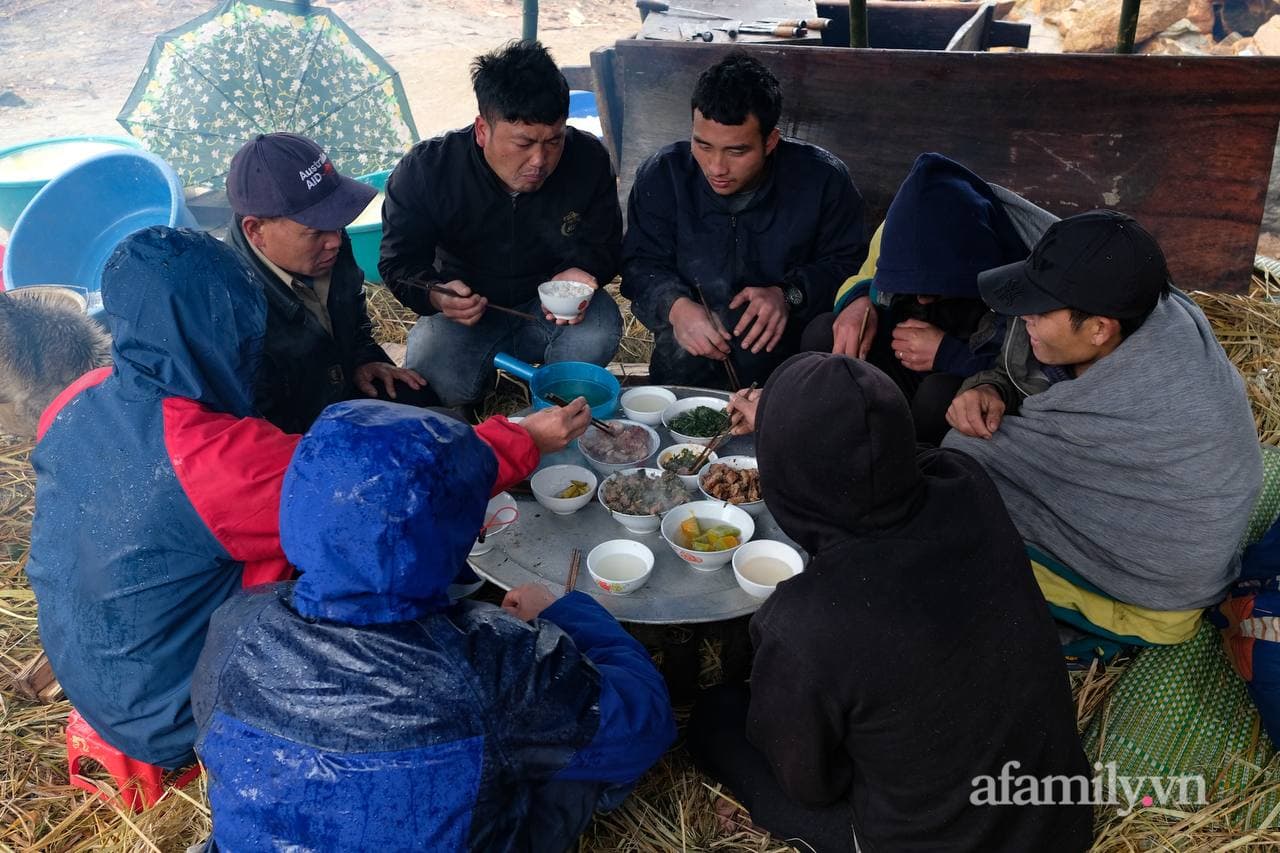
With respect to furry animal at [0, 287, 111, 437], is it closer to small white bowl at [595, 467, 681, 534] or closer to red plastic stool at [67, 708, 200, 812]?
red plastic stool at [67, 708, 200, 812]

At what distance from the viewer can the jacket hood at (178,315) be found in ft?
8.22

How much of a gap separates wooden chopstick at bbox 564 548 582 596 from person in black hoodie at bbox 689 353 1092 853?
91cm

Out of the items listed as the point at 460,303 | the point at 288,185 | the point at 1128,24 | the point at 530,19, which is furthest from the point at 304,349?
the point at 1128,24

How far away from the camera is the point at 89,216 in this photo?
6.05 m

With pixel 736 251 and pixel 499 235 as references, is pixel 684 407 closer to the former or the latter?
pixel 736 251

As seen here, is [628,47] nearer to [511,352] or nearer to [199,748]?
[511,352]

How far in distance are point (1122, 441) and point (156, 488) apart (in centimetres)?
315

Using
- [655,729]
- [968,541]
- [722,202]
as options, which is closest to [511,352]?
[722,202]

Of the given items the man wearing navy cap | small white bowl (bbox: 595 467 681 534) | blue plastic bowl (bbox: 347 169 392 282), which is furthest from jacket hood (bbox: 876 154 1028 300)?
blue plastic bowl (bbox: 347 169 392 282)

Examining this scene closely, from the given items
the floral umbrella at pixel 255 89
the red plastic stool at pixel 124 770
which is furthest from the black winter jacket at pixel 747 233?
the floral umbrella at pixel 255 89

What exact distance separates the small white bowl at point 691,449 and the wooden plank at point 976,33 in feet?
14.1

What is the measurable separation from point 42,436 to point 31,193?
4.59 metres

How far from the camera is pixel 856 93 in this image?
579cm

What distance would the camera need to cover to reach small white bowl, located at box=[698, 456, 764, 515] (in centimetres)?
325
